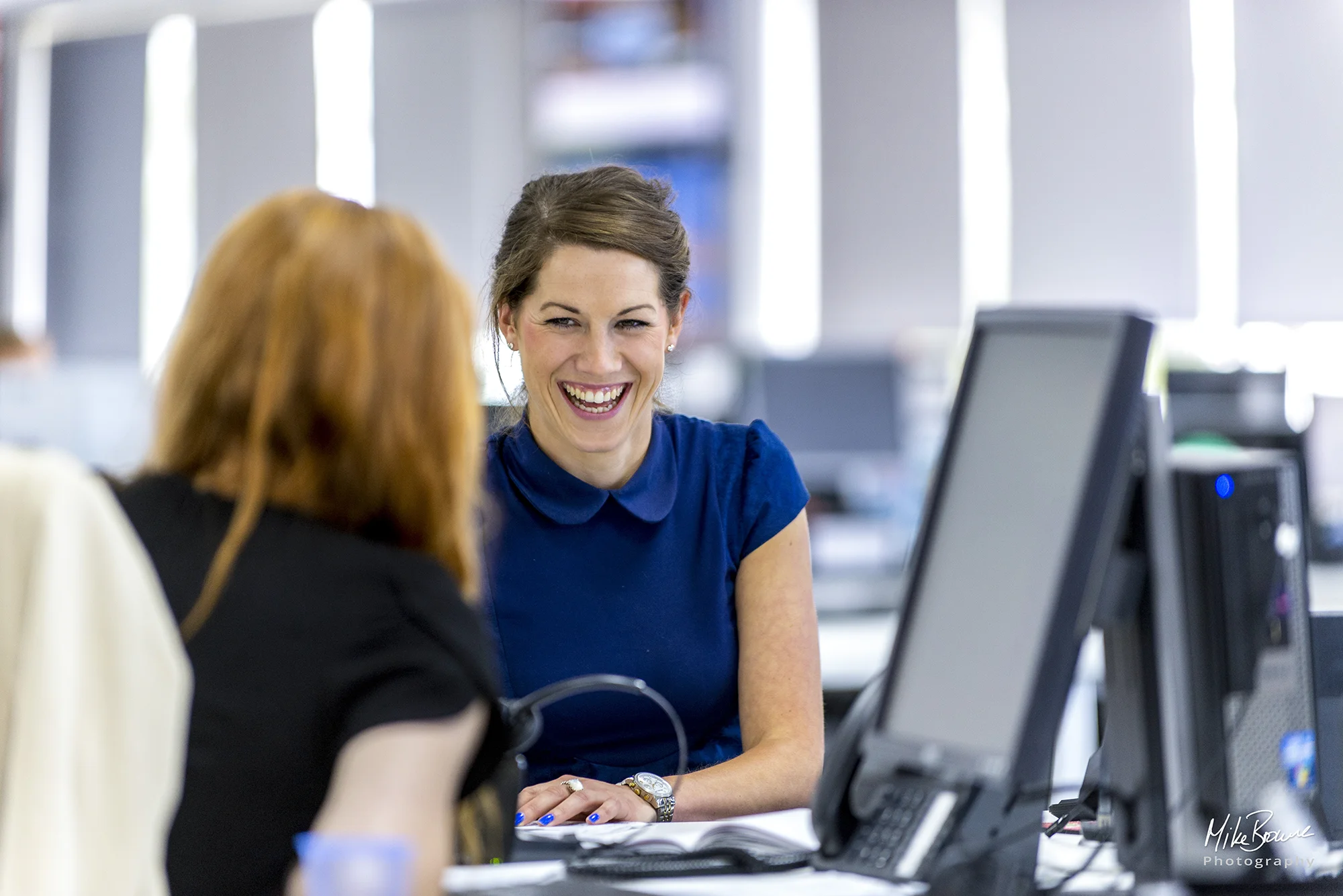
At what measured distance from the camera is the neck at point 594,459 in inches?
74.0

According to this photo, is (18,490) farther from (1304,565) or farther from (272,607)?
(1304,565)

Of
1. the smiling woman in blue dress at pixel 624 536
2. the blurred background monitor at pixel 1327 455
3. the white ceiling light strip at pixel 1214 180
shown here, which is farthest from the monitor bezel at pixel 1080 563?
the white ceiling light strip at pixel 1214 180

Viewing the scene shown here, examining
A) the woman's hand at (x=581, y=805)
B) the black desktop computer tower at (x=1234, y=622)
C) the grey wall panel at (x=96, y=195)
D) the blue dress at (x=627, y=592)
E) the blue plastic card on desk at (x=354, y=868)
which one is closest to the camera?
the blue plastic card on desk at (x=354, y=868)

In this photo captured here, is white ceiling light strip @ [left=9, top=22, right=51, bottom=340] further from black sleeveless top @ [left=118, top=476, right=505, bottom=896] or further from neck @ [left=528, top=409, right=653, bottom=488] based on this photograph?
black sleeveless top @ [left=118, top=476, right=505, bottom=896]

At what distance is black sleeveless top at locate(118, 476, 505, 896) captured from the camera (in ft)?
2.97

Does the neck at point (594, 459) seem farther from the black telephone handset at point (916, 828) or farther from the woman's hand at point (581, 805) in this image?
the black telephone handset at point (916, 828)

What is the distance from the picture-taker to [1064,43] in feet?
18.8

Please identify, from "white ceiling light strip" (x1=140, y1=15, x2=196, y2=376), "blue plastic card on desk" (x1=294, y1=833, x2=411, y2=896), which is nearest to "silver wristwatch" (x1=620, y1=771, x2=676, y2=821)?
"blue plastic card on desk" (x1=294, y1=833, x2=411, y2=896)

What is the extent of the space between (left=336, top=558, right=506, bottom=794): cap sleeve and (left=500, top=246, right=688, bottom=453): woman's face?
0.92 m

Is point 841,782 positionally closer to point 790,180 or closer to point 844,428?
point 844,428

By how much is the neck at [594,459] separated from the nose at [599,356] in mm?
109

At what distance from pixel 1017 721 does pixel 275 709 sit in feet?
1.62

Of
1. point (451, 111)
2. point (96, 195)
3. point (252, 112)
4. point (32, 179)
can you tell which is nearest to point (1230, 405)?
point (451, 111)

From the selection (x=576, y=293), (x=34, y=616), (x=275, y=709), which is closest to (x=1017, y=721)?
(x=275, y=709)
